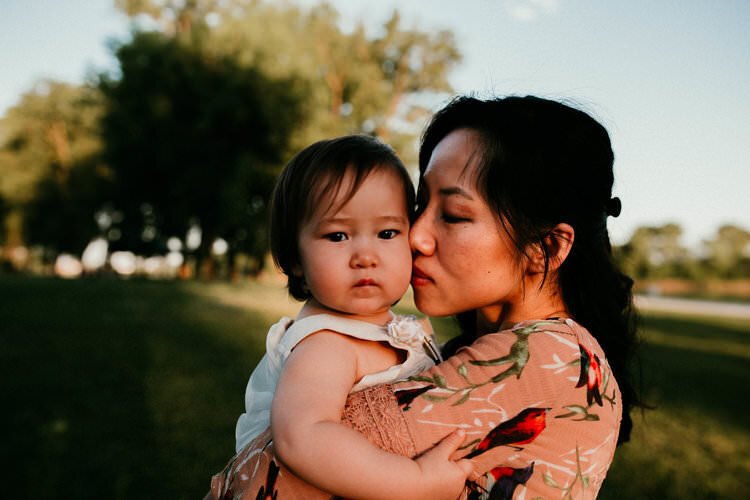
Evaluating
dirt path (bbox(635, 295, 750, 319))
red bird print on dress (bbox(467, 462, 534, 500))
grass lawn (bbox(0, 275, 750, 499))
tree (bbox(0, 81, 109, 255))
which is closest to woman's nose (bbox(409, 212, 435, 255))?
red bird print on dress (bbox(467, 462, 534, 500))

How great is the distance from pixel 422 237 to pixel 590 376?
0.60 meters

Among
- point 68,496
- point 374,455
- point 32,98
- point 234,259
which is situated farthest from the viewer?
point 32,98

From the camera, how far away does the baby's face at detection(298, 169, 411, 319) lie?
1574 mm

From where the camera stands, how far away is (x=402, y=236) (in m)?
1.70

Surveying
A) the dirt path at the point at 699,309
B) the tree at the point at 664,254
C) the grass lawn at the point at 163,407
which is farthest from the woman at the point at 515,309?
the tree at the point at 664,254

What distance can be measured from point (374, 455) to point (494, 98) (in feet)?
3.70

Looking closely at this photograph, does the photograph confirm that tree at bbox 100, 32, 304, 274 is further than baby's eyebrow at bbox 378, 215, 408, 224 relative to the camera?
Yes

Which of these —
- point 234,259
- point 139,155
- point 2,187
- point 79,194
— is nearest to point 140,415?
point 139,155

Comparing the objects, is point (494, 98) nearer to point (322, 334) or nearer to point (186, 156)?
point (322, 334)

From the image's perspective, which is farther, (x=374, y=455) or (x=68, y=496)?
(x=68, y=496)

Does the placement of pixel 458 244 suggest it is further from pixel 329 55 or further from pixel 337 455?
pixel 329 55

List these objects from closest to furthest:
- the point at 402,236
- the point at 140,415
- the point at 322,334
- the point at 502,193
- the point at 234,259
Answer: the point at 322,334 < the point at 502,193 < the point at 402,236 < the point at 140,415 < the point at 234,259

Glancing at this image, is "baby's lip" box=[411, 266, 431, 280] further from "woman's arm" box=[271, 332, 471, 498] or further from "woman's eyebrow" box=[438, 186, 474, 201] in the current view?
"woman's arm" box=[271, 332, 471, 498]

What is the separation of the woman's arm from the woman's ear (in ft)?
1.98
